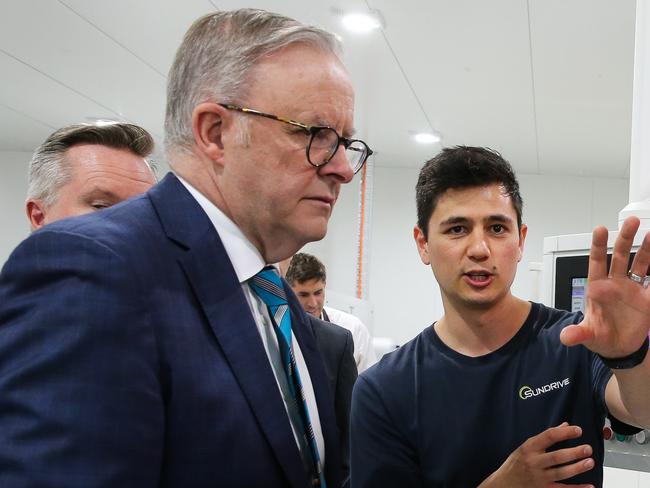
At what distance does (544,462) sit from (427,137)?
4.87 m

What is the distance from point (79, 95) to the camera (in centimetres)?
502

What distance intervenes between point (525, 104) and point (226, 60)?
420 cm

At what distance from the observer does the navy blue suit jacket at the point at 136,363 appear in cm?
69

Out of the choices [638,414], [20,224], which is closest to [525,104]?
[638,414]

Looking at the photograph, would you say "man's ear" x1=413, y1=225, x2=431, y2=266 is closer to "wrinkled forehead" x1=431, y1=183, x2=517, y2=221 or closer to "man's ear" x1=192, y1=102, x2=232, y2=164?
"wrinkled forehead" x1=431, y1=183, x2=517, y2=221

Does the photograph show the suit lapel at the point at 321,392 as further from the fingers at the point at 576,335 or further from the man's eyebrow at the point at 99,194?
the man's eyebrow at the point at 99,194

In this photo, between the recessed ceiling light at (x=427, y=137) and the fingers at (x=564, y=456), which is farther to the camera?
the recessed ceiling light at (x=427, y=137)

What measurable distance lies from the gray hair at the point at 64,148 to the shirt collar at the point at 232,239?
697mm

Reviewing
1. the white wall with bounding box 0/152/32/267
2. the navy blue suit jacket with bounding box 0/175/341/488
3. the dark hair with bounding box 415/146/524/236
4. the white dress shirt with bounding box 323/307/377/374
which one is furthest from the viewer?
the white wall with bounding box 0/152/32/267

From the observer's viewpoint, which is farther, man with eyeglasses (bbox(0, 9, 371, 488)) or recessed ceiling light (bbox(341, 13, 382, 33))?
recessed ceiling light (bbox(341, 13, 382, 33))

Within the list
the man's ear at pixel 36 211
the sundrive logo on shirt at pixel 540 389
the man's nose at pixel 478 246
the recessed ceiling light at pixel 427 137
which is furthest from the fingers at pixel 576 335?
the recessed ceiling light at pixel 427 137

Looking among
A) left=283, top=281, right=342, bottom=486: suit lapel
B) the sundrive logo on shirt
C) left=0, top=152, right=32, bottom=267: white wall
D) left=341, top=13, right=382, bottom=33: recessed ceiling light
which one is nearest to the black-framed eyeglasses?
left=283, top=281, right=342, bottom=486: suit lapel

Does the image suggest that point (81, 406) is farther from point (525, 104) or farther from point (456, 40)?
point (525, 104)

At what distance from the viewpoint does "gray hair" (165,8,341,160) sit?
3.27ft
